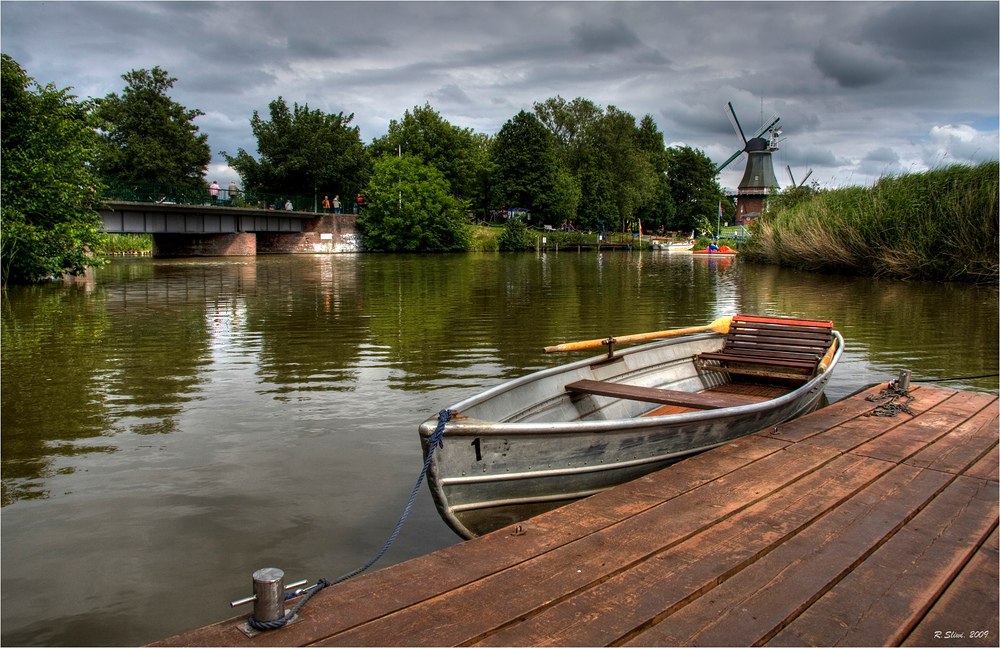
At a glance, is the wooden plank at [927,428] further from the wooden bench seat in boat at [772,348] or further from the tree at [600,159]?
the tree at [600,159]

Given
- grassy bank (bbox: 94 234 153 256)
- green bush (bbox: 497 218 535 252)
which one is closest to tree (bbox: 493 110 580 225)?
green bush (bbox: 497 218 535 252)

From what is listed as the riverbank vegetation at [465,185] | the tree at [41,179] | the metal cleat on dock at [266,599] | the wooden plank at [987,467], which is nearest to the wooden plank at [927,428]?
the wooden plank at [987,467]

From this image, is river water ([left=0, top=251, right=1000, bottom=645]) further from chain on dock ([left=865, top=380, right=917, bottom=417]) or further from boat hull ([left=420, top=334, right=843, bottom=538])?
chain on dock ([left=865, top=380, right=917, bottom=417])

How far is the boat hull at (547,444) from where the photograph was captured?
446cm

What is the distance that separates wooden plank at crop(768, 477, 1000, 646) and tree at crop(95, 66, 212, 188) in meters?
60.6

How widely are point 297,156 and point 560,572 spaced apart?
66237mm

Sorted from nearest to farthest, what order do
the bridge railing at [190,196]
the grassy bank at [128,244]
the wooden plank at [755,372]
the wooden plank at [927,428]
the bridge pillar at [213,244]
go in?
the wooden plank at [927,428] < the wooden plank at [755,372] < the bridge railing at [190,196] < the grassy bank at [128,244] < the bridge pillar at [213,244]

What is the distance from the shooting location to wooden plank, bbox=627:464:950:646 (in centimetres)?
310

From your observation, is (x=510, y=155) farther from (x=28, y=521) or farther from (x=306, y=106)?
(x=28, y=521)

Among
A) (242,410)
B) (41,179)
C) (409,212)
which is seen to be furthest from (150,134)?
(242,410)

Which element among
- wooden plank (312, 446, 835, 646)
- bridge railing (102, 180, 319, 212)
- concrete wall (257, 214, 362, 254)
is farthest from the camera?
concrete wall (257, 214, 362, 254)

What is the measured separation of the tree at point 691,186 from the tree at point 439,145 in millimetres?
35804

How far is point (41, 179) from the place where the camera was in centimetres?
2108

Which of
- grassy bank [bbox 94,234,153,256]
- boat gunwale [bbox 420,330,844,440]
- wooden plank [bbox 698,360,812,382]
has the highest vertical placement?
grassy bank [bbox 94,234,153,256]
